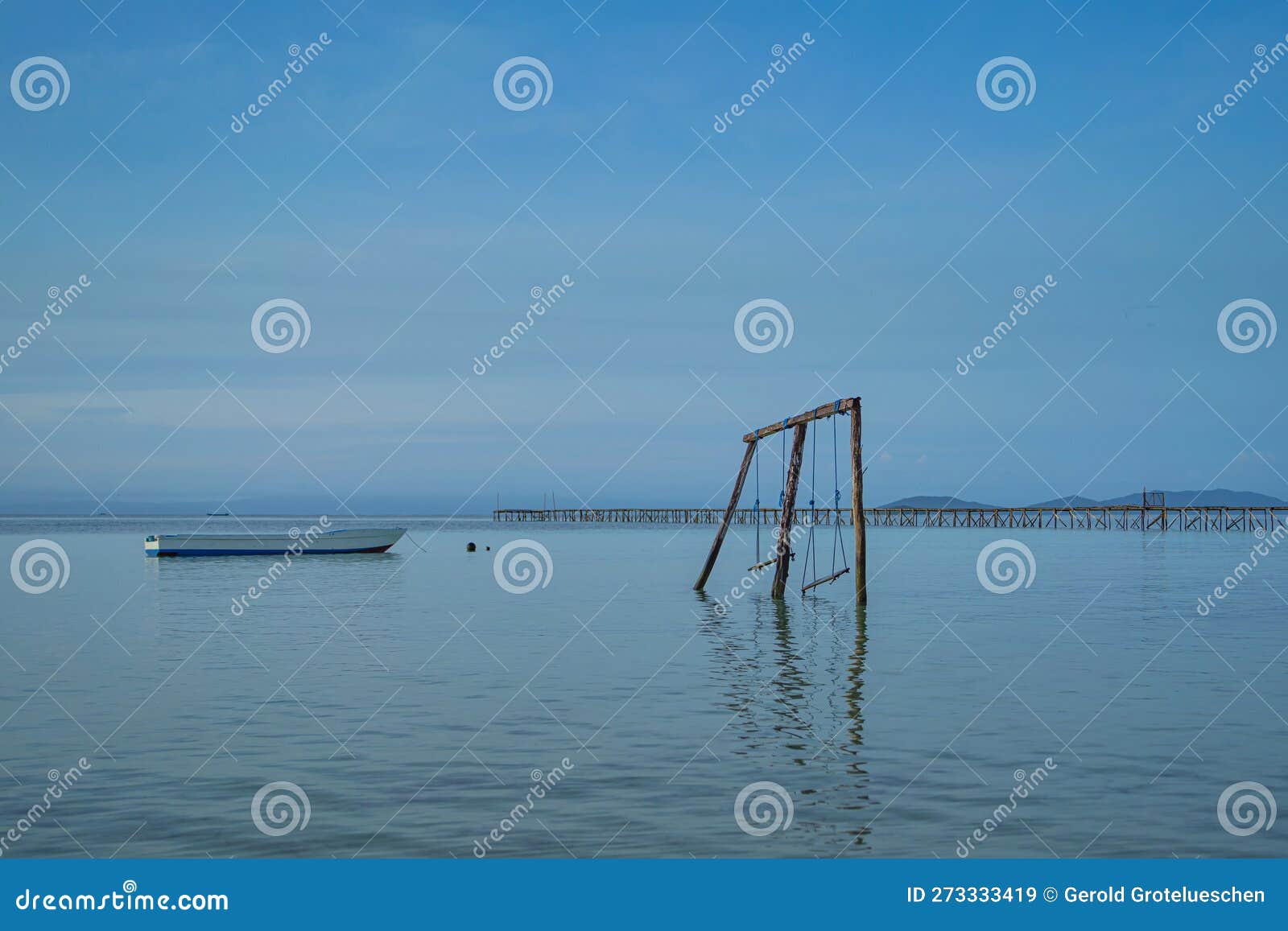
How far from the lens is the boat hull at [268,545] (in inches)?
2537

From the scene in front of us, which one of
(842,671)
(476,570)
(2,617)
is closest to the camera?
(842,671)

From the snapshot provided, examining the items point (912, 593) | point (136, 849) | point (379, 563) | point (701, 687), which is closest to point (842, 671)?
point (701, 687)

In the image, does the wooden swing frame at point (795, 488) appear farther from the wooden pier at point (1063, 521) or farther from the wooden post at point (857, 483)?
the wooden pier at point (1063, 521)

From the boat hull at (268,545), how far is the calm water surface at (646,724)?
108 ft

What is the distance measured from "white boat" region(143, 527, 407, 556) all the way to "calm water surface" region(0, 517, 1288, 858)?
33.0 meters

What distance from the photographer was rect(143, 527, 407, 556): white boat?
2537 inches

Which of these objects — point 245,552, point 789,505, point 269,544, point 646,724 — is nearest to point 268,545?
point 269,544

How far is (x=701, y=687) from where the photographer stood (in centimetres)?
1762

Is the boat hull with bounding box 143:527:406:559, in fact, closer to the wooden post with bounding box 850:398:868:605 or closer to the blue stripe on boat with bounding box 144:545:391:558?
the blue stripe on boat with bounding box 144:545:391:558

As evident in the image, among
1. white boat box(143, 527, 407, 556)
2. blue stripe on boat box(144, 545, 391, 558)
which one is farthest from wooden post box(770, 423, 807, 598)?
blue stripe on boat box(144, 545, 391, 558)

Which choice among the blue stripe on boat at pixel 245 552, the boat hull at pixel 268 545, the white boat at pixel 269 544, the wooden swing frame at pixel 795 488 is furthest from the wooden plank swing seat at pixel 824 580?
the blue stripe on boat at pixel 245 552

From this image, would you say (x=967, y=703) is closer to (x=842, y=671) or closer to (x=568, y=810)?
(x=842, y=671)

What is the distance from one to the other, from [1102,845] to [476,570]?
44.3 m

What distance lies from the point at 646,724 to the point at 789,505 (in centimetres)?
1796
